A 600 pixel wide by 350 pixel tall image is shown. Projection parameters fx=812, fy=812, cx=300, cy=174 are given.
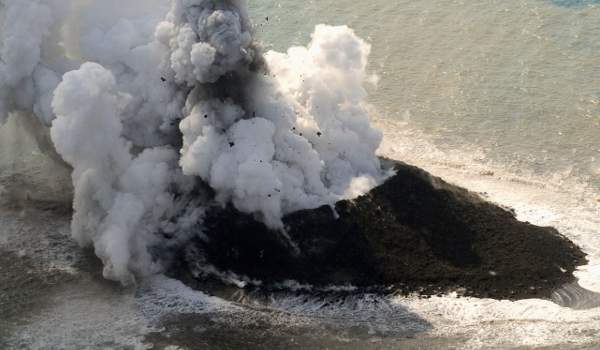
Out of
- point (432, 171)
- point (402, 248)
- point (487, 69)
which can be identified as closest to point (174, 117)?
point (402, 248)

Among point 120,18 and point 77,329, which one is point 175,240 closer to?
point 77,329

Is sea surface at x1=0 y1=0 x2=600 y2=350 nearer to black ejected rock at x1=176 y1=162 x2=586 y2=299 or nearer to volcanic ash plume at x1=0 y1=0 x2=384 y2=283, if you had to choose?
black ejected rock at x1=176 y1=162 x2=586 y2=299

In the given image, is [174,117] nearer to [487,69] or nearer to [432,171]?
[432,171]

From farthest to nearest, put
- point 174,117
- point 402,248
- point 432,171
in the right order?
point 432,171, point 174,117, point 402,248

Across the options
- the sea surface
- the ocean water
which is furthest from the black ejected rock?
the ocean water

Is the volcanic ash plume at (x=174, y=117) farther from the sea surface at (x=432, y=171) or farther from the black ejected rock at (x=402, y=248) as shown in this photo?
the sea surface at (x=432, y=171)
